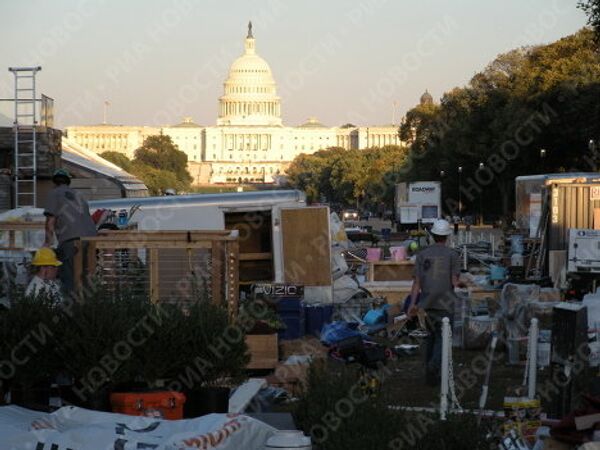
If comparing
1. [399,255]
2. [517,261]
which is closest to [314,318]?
[399,255]

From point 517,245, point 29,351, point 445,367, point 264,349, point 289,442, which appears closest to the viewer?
point 289,442

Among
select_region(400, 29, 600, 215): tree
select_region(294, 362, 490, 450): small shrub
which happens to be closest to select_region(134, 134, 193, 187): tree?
select_region(400, 29, 600, 215): tree

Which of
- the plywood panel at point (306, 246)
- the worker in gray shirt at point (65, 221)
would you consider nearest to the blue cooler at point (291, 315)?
the plywood panel at point (306, 246)

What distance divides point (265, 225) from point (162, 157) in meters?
158

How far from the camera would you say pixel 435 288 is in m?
13.1

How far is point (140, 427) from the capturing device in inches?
349

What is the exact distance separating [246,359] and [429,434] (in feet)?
6.55

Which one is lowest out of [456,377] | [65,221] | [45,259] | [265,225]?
[456,377]

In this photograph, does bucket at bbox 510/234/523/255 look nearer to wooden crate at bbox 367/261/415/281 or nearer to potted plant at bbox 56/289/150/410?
wooden crate at bbox 367/261/415/281

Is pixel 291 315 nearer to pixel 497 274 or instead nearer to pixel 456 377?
pixel 456 377

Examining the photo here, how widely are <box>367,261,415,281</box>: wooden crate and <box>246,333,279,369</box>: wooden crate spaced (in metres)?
9.40

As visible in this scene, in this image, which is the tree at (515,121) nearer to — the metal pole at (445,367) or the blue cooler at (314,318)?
the blue cooler at (314,318)

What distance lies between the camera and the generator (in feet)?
74.4

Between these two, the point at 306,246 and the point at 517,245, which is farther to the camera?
the point at 517,245
